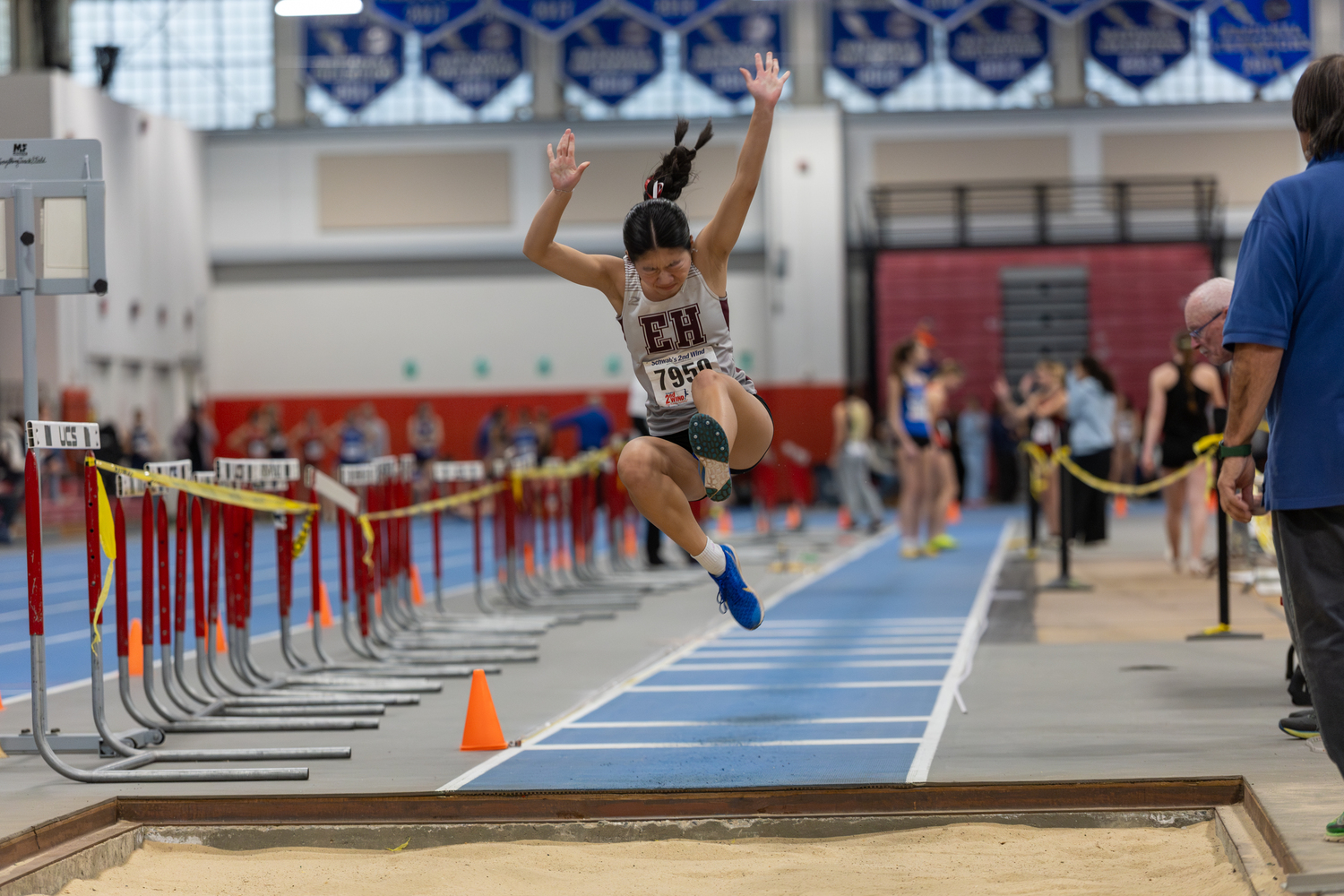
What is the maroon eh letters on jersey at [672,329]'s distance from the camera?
4.82 m

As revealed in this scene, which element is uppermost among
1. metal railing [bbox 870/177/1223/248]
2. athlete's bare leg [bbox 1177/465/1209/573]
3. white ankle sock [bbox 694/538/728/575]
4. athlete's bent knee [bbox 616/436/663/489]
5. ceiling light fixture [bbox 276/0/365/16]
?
metal railing [bbox 870/177/1223/248]

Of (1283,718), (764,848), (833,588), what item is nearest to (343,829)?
(764,848)

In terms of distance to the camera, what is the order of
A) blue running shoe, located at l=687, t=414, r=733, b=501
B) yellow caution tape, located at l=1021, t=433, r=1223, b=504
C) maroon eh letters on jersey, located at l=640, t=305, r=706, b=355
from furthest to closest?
yellow caution tape, located at l=1021, t=433, r=1223, b=504
maroon eh letters on jersey, located at l=640, t=305, r=706, b=355
blue running shoe, located at l=687, t=414, r=733, b=501

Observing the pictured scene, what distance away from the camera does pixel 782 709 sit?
5965mm

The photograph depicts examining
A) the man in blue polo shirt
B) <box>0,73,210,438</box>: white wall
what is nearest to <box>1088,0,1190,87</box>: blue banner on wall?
<box>0,73,210,438</box>: white wall

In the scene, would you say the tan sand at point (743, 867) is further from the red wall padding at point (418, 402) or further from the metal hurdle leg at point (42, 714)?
the red wall padding at point (418, 402)

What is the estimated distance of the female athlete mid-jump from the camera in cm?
464

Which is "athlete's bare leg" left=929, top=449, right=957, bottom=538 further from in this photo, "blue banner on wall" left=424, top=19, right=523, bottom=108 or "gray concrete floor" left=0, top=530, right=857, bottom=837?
"blue banner on wall" left=424, top=19, right=523, bottom=108

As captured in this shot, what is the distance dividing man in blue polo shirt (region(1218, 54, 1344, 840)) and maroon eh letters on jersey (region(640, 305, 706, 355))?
1.93 m

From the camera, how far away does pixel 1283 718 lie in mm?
4934

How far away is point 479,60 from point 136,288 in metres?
6.79

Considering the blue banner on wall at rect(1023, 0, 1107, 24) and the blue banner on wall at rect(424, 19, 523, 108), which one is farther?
the blue banner on wall at rect(424, 19, 523, 108)

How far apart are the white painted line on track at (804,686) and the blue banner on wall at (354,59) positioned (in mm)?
16386

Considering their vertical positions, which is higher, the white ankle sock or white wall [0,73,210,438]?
white wall [0,73,210,438]
